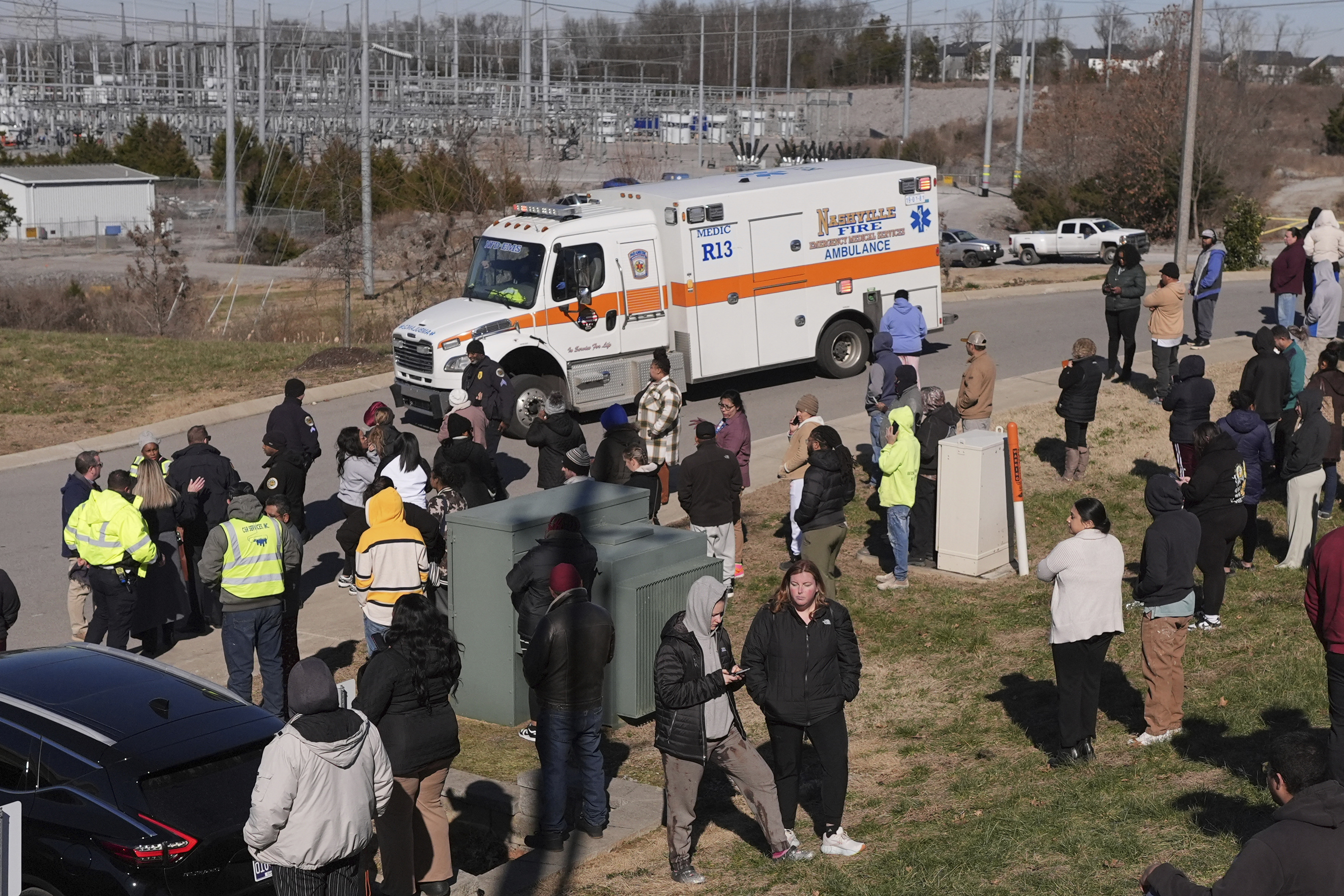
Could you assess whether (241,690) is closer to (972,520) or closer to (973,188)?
(972,520)

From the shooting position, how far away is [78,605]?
420 inches

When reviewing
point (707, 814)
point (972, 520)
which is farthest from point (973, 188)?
point (707, 814)

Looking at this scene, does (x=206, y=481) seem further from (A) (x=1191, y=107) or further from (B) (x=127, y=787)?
(A) (x=1191, y=107)

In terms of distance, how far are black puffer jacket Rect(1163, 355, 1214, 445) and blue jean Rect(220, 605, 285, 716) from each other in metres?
8.54

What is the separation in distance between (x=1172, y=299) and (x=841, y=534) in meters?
7.60

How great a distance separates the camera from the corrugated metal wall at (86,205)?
6053cm

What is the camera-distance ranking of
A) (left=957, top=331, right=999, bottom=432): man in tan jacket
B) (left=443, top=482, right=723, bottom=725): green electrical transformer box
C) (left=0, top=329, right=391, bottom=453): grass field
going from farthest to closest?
(left=0, top=329, right=391, bottom=453): grass field
(left=957, top=331, right=999, bottom=432): man in tan jacket
(left=443, top=482, right=723, bottom=725): green electrical transformer box

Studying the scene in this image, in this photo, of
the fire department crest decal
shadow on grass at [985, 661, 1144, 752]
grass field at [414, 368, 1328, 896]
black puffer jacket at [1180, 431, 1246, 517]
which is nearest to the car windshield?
the fire department crest decal

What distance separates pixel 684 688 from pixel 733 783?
2.54 feet

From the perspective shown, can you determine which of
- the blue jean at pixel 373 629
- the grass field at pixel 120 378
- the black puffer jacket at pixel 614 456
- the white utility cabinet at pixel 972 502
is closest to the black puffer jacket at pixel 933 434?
the white utility cabinet at pixel 972 502

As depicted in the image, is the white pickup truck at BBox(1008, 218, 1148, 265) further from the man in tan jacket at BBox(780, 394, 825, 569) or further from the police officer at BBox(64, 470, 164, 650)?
the police officer at BBox(64, 470, 164, 650)

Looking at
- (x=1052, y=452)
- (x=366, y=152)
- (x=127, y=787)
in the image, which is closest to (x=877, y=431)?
(x=1052, y=452)

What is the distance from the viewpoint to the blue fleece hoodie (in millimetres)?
16375

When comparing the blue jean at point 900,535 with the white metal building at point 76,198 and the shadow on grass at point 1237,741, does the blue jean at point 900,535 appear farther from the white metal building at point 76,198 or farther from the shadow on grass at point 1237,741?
the white metal building at point 76,198
